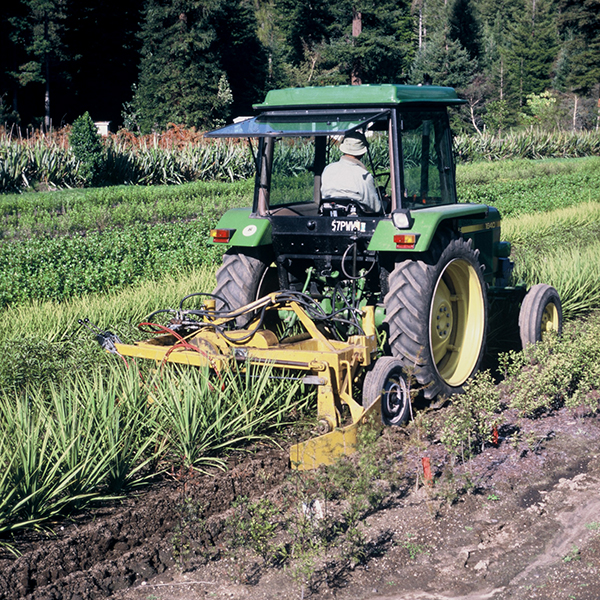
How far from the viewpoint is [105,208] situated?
48.0ft

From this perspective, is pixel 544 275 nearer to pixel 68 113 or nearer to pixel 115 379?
pixel 115 379

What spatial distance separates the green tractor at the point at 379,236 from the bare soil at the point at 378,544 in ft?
2.80

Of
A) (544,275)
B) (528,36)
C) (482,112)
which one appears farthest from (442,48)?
(544,275)

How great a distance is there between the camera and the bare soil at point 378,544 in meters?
3.54

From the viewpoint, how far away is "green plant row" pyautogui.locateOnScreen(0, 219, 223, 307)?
349 inches

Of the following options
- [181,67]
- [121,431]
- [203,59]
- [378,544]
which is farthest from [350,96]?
[203,59]

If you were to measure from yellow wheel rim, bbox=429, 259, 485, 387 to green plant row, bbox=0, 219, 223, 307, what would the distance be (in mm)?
Result: 4258

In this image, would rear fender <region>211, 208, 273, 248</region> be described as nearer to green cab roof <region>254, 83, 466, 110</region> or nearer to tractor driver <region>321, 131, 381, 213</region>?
tractor driver <region>321, 131, 381, 213</region>

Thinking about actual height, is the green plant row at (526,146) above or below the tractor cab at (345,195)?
above

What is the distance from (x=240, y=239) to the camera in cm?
573

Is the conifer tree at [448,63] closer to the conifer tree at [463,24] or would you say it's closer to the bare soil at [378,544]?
the conifer tree at [463,24]

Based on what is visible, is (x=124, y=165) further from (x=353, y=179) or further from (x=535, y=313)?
(x=353, y=179)

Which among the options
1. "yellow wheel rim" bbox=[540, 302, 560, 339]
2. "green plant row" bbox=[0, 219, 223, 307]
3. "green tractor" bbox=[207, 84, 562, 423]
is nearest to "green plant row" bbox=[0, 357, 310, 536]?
"green tractor" bbox=[207, 84, 562, 423]

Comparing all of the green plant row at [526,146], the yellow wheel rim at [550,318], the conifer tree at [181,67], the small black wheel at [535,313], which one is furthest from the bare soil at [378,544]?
the conifer tree at [181,67]
